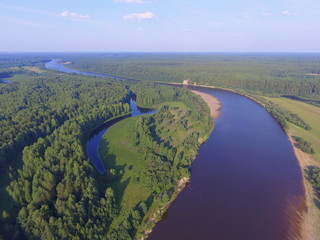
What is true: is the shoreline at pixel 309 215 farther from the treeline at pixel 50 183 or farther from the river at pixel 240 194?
the treeline at pixel 50 183

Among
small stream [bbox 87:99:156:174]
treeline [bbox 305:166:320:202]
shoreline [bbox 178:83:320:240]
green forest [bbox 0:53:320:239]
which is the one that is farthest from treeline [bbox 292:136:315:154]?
small stream [bbox 87:99:156:174]

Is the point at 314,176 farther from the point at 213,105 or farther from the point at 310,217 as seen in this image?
the point at 213,105

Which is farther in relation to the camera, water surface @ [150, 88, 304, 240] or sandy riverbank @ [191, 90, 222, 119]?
sandy riverbank @ [191, 90, 222, 119]

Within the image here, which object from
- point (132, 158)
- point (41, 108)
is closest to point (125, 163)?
point (132, 158)

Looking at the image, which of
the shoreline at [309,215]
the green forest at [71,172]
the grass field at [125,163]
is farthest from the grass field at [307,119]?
the grass field at [125,163]

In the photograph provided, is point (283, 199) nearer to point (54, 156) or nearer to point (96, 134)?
point (54, 156)

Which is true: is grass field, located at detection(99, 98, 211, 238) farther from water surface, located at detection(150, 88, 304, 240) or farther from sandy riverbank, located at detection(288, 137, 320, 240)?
sandy riverbank, located at detection(288, 137, 320, 240)
